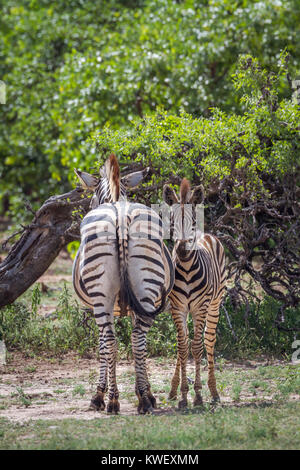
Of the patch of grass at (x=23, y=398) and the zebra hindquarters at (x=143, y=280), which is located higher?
the zebra hindquarters at (x=143, y=280)

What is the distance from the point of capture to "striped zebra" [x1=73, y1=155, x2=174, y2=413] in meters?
6.19

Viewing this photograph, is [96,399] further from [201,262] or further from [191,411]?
[201,262]

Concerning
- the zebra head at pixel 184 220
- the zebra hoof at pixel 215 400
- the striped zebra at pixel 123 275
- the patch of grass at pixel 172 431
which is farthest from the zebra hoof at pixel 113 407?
the zebra head at pixel 184 220

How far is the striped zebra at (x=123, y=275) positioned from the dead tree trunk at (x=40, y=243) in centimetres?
298

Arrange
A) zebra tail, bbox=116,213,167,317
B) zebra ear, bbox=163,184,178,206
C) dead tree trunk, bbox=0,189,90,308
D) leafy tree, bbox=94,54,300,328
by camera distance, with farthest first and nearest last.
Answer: dead tree trunk, bbox=0,189,90,308, leafy tree, bbox=94,54,300,328, zebra ear, bbox=163,184,178,206, zebra tail, bbox=116,213,167,317

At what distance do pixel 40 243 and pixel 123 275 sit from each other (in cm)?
363

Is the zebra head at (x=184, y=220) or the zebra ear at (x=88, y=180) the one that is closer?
the zebra head at (x=184, y=220)

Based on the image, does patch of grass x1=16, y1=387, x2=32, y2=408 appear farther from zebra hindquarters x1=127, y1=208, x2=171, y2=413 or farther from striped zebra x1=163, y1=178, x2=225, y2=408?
striped zebra x1=163, y1=178, x2=225, y2=408

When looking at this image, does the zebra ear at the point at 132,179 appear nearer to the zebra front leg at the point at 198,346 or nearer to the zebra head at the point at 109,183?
the zebra head at the point at 109,183

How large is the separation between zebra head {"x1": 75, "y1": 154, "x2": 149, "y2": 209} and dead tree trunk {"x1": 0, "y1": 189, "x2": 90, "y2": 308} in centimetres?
181

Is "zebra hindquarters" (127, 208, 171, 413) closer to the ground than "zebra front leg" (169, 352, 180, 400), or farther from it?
farther from it

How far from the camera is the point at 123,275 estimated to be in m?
6.14

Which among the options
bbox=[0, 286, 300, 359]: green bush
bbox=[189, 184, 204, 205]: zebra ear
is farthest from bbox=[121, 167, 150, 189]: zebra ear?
bbox=[0, 286, 300, 359]: green bush

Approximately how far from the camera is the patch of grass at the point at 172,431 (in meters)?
5.03
